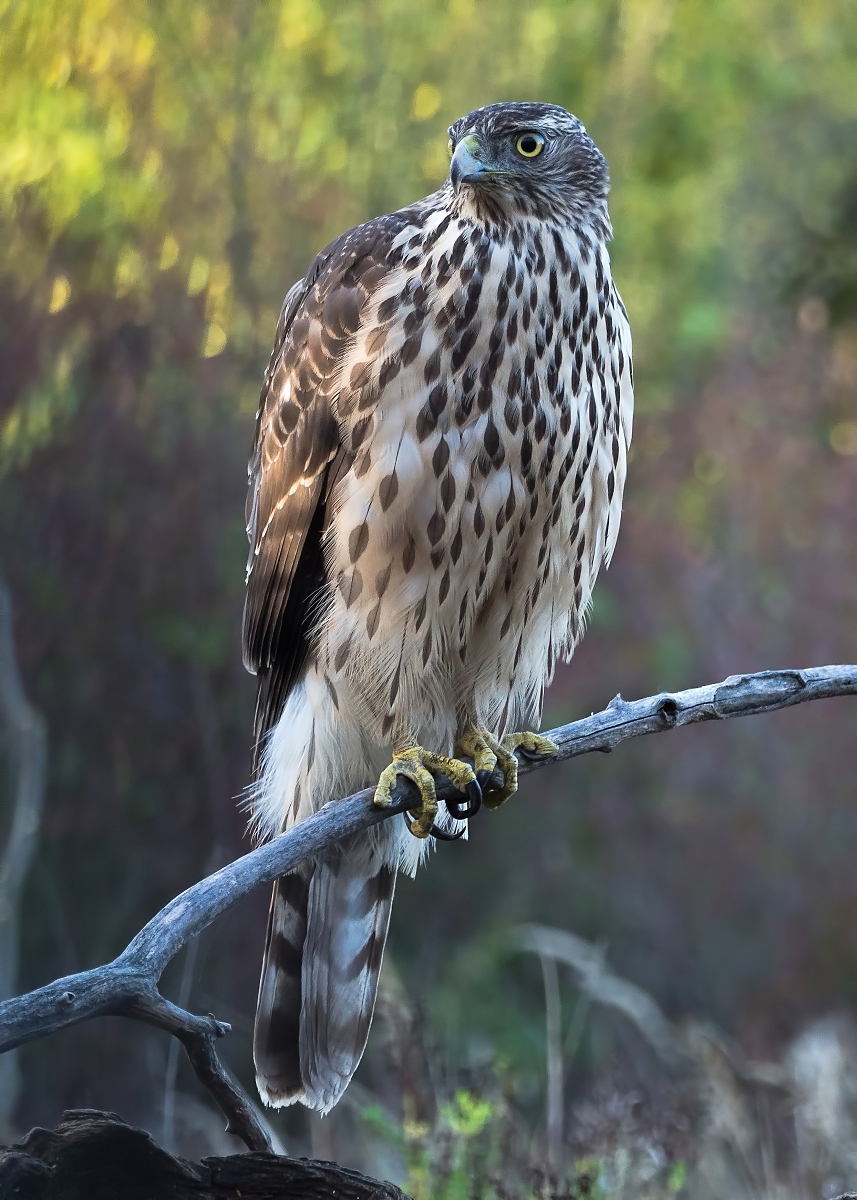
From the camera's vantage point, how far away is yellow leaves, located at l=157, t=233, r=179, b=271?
468 cm

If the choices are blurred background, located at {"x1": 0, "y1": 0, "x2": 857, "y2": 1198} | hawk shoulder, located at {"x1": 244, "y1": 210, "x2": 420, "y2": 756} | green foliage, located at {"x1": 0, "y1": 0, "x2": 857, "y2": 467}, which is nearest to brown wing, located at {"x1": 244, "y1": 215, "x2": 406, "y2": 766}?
hawk shoulder, located at {"x1": 244, "y1": 210, "x2": 420, "y2": 756}

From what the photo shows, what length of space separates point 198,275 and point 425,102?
4.68 feet

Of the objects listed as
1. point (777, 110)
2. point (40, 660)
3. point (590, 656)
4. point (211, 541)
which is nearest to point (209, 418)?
point (211, 541)

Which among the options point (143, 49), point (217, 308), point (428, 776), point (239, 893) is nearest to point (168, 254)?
point (217, 308)

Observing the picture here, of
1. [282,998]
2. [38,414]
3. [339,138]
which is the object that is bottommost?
[282,998]

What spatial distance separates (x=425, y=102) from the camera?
5539 millimetres

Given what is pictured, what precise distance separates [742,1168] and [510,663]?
1.75 meters

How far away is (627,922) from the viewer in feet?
19.5

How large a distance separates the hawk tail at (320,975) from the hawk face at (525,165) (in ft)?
4.96

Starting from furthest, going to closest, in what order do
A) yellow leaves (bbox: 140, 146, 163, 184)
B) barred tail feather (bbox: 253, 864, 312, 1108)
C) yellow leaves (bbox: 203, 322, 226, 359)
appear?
yellow leaves (bbox: 203, 322, 226, 359) → yellow leaves (bbox: 140, 146, 163, 184) → barred tail feather (bbox: 253, 864, 312, 1108)

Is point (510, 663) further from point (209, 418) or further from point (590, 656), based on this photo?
point (590, 656)

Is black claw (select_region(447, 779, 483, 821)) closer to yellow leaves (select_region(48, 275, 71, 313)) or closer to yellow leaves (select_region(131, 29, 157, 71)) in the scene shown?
yellow leaves (select_region(48, 275, 71, 313))

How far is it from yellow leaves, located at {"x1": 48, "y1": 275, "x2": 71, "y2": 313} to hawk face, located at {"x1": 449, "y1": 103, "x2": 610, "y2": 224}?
74.2 inches

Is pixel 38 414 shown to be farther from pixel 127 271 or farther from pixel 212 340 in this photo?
pixel 212 340
